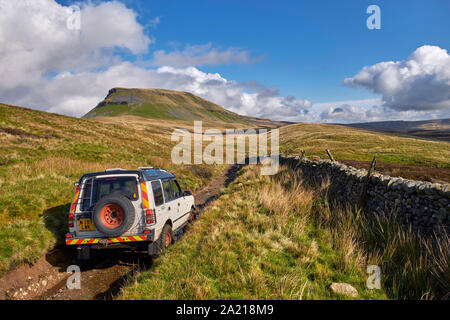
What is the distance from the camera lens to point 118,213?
19.7 ft

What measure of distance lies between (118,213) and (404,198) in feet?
25.0

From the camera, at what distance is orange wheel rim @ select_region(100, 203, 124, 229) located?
5.91 meters

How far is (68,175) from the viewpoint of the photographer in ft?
44.8

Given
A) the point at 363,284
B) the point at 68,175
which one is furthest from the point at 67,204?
the point at 363,284

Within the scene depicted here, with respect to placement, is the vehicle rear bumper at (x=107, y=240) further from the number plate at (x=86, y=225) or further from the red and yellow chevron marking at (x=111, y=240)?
the number plate at (x=86, y=225)

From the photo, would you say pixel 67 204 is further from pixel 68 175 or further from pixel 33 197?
pixel 68 175

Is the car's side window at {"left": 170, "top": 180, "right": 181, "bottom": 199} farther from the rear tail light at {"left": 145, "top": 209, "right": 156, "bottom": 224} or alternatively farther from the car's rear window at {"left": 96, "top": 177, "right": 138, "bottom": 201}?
the rear tail light at {"left": 145, "top": 209, "right": 156, "bottom": 224}

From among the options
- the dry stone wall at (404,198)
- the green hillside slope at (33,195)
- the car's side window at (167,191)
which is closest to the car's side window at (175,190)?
the car's side window at (167,191)

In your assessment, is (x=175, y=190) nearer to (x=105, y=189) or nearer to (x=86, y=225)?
(x=105, y=189)

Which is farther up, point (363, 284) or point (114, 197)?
point (114, 197)

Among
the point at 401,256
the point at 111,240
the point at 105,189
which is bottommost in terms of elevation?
the point at 401,256

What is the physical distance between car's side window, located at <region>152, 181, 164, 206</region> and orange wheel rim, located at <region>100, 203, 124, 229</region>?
3.19 feet

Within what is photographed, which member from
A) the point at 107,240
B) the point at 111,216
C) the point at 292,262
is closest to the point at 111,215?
the point at 111,216

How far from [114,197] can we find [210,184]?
15845 mm
